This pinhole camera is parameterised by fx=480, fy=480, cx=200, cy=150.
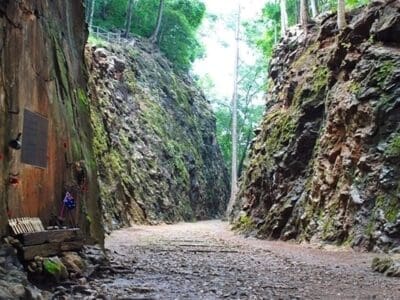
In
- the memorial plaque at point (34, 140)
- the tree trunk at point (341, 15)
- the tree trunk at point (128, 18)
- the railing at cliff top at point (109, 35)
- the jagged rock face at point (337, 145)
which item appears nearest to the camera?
the memorial plaque at point (34, 140)

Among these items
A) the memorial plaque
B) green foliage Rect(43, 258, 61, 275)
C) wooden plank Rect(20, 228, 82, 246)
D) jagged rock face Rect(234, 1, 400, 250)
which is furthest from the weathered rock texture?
jagged rock face Rect(234, 1, 400, 250)

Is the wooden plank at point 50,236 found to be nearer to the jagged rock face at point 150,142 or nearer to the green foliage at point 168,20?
the jagged rock face at point 150,142

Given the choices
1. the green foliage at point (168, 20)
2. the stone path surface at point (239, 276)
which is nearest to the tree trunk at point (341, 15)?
the stone path surface at point (239, 276)

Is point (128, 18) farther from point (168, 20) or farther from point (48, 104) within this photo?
point (48, 104)

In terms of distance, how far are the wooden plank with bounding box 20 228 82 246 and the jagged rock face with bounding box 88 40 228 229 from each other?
1072cm

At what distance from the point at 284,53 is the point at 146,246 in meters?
13.4

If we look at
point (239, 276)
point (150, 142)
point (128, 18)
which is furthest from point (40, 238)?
point (128, 18)

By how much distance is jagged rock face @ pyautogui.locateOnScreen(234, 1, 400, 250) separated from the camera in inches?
460

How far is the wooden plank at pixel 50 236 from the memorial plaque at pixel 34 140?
1062 millimetres

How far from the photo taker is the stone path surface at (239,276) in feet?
20.3

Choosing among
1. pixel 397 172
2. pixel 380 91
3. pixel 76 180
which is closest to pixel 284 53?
pixel 380 91

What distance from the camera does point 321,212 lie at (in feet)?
44.3

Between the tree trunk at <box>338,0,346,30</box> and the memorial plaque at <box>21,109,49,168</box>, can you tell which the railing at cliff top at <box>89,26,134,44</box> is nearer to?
the tree trunk at <box>338,0,346,30</box>

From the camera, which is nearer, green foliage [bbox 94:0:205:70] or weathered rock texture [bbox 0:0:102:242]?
weathered rock texture [bbox 0:0:102:242]
